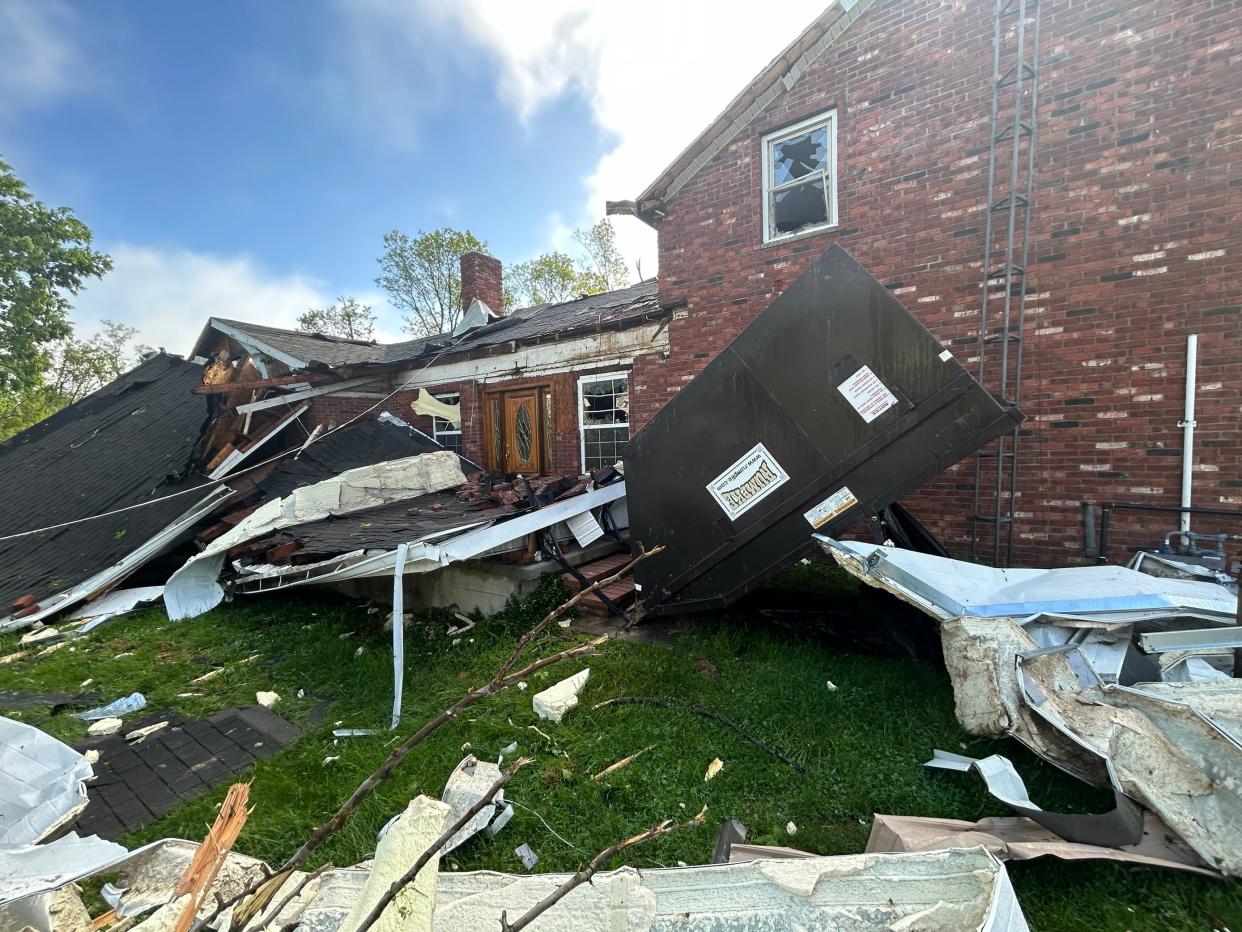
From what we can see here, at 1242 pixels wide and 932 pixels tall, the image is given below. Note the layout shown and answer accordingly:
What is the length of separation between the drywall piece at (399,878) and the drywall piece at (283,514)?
6.48m

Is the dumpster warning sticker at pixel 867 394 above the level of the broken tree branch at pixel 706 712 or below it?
above

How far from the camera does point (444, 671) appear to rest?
5141mm

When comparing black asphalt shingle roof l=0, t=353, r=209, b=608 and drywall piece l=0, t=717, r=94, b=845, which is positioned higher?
black asphalt shingle roof l=0, t=353, r=209, b=608

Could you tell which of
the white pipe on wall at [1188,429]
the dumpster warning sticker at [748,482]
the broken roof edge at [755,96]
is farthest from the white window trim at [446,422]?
the white pipe on wall at [1188,429]

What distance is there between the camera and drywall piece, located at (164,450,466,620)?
→ 6863mm

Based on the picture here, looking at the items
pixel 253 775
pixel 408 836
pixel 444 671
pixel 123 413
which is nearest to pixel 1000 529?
pixel 444 671


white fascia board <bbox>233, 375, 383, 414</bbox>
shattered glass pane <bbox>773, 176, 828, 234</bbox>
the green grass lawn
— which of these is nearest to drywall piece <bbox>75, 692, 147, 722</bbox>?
the green grass lawn

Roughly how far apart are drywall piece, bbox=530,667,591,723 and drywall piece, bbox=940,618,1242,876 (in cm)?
260

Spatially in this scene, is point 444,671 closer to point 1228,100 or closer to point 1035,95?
point 1035,95

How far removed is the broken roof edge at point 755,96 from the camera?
251 inches

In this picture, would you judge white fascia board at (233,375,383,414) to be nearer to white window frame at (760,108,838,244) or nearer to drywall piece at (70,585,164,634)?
drywall piece at (70,585,164,634)

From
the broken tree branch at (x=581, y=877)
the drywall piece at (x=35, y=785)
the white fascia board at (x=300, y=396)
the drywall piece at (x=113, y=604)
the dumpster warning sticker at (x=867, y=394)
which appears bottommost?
the drywall piece at (x=113, y=604)

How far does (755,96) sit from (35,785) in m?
9.00

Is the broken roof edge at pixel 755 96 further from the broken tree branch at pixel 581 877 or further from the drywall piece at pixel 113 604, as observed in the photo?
the drywall piece at pixel 113 604
